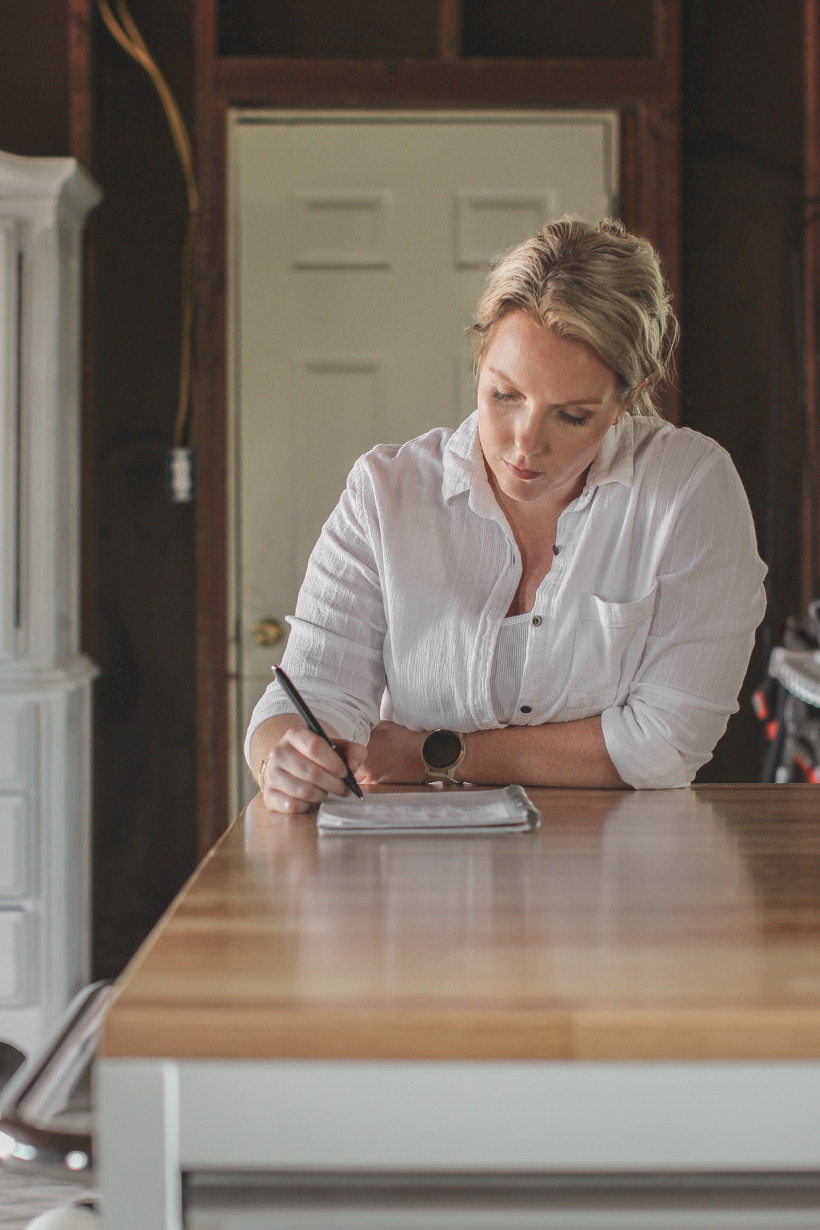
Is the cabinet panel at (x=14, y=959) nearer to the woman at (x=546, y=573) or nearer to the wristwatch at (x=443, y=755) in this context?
the woman at (x=546, y=573)

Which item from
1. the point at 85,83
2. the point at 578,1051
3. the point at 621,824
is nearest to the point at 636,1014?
the point at 578,1051

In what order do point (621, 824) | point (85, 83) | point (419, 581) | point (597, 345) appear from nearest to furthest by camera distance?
point (621, 824)
point (597, 345)
point (419, 581)
point (85, 83)

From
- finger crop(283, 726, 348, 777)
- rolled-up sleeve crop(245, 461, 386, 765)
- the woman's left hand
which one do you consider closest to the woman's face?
rolled-up sleeve crop(245, 461, 386, 765)

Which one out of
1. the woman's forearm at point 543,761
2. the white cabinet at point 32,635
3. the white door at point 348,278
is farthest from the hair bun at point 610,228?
the white cabinet at point 32,635

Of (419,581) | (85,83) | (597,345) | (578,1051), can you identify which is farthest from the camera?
(85,83)

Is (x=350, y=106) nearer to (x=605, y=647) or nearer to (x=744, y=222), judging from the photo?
(x=744, y=222)

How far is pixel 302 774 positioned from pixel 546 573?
20.4 inches

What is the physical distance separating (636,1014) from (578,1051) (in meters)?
0.04

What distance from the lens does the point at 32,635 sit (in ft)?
8.90

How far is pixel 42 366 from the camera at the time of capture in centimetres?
273

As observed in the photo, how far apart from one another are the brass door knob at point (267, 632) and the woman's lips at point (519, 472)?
1624mm

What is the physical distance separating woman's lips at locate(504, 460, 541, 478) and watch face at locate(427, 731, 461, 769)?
33cm

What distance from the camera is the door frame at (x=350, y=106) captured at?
9.56 feet

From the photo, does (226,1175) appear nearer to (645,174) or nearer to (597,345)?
(597,345)
